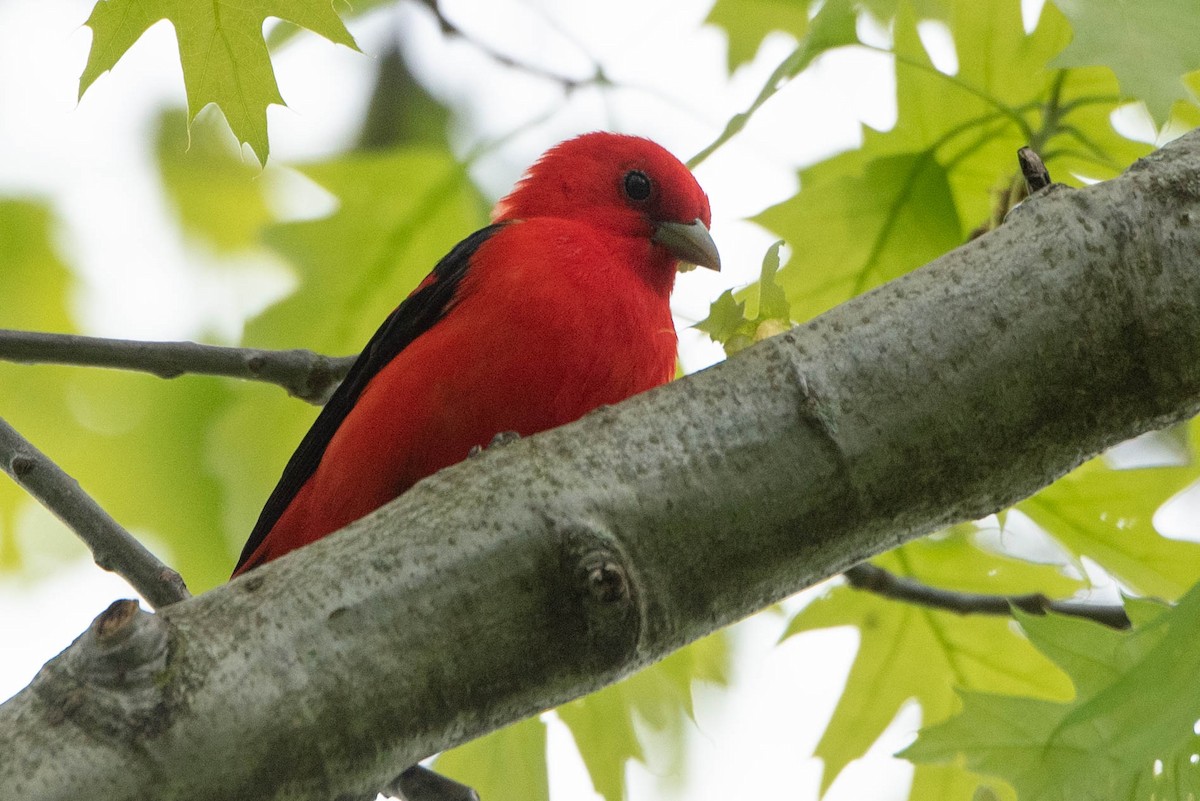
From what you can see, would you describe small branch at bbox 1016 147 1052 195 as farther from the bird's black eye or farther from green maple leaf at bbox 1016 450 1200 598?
the bird's black eye

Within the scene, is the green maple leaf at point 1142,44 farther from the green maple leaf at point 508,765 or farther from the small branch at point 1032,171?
the green maple leaf at point 508,765

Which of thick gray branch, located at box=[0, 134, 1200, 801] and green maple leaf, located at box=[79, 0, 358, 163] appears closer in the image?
thick gray branch, located at box=[0, 134, 1200, 801]

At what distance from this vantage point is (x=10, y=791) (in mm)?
1581

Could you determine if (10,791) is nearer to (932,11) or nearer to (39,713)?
(39,713)

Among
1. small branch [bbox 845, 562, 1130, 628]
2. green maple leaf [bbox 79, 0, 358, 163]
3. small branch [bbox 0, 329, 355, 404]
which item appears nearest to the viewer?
green maple leaf [bbox 79, 0, 358, 163]

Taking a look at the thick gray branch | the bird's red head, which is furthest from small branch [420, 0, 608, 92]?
the thick gray branch

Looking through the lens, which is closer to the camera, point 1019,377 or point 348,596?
point 348,596

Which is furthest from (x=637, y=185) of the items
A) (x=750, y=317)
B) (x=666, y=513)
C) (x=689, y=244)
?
(x=666, y=513)

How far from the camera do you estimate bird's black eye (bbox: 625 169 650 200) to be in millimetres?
4121

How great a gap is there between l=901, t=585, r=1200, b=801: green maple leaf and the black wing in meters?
1.56

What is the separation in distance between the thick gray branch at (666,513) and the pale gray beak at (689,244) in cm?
181

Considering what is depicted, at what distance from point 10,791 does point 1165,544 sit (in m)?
2.66

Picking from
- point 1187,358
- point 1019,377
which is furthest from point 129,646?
point 1187,358

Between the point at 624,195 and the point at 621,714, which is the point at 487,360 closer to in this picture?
the point at 621,714
